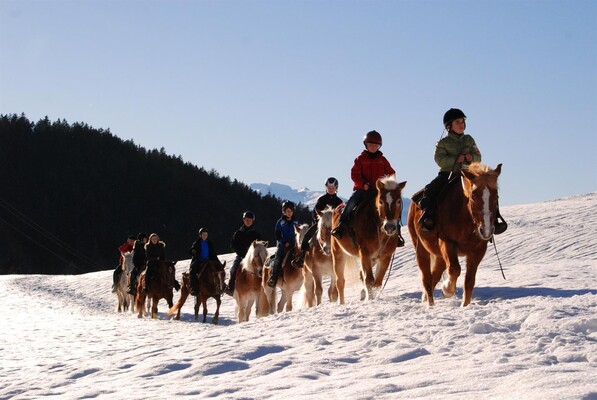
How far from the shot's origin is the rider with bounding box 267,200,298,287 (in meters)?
14.5

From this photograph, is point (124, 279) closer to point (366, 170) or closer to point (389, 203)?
point (366, 170)

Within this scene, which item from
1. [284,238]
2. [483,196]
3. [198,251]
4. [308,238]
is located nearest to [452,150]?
[483,196]

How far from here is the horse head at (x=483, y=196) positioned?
326 inches

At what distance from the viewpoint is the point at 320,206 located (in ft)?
45.2

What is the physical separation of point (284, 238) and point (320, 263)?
174 cm

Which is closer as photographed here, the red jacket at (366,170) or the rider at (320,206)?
the red jacket at (366,170)

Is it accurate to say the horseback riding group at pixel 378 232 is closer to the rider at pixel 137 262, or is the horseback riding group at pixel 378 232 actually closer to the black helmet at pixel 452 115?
the black helmet at pixel 452 115

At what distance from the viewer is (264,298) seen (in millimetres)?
15359

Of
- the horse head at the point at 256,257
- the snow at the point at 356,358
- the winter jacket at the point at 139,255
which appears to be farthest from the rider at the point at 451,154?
the winter jacket at the point at 139,255

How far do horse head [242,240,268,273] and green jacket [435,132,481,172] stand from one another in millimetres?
6513

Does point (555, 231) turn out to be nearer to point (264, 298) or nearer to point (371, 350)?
point (264, 298)

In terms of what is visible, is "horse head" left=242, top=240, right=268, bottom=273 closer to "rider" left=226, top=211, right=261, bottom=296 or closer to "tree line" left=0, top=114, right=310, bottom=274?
"rider" left=226, top=211, right=261, bottom=296

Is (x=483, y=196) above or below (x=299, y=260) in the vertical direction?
above

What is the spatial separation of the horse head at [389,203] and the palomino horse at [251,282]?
5625 millimetres
